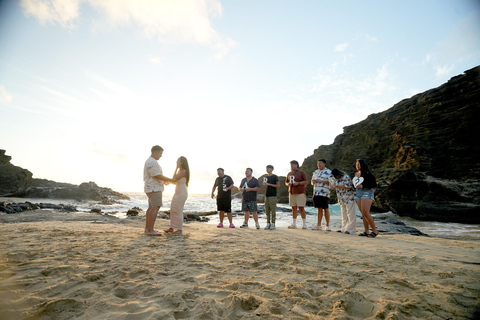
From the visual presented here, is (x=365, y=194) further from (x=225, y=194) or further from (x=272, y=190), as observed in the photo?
(x=225, y=194)

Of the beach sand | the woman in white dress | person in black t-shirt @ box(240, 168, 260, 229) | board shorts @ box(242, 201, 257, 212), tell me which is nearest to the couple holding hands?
the woman in white dress

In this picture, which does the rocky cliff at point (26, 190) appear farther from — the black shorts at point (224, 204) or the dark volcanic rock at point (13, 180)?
the black shorts at point (224, 204)

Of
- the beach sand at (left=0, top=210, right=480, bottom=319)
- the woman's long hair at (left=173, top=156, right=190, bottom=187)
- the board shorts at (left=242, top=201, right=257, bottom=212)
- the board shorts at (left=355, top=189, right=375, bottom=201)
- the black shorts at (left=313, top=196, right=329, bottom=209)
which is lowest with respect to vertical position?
the beach sand at (left=0, top=210, right=480, bottom=319)

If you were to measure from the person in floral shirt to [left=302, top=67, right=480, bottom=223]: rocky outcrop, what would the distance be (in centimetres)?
1031

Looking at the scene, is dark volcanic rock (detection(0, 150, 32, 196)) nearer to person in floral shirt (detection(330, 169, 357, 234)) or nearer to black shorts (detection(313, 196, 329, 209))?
black shorts (detection(313, 196, 329, 209))

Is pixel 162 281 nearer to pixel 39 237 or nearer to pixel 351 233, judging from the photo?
pixel 39 237

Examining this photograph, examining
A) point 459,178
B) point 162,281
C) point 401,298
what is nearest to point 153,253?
point 162,281

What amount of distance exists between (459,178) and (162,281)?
24.0m

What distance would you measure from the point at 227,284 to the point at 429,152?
2630 cm

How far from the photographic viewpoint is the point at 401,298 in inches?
80.1

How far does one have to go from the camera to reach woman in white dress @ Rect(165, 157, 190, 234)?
5.60 meters

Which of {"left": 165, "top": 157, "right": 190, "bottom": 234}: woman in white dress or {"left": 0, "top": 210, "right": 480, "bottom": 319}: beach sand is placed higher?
{"left": 165, "top": 157, "right": 190, "bottom": 234}: woman in white dress

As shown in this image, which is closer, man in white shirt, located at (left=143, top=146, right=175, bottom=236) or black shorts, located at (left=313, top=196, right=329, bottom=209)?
man in white shirt, located at (left=143, top=146, right=175, bottom=236)

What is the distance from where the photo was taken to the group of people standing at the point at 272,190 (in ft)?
17.1
